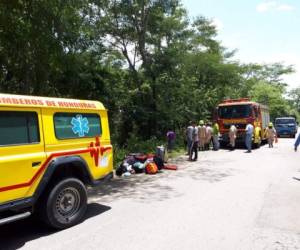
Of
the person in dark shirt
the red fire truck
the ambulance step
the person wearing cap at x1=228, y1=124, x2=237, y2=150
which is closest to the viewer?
the ambulance step

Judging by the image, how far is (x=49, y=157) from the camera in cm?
579

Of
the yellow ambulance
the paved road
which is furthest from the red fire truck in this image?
the yellow ambulance

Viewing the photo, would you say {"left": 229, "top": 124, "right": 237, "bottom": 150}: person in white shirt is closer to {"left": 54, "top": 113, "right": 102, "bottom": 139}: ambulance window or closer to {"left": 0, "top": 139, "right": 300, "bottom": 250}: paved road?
{"left": 0, "top": 139, "right": 300, "bottom": 250}: paved road

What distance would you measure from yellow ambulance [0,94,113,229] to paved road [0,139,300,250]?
18.8 inches

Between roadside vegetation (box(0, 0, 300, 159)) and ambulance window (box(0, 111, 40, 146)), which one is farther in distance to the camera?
roadside vegetation (box(0, 0, 300, 159))

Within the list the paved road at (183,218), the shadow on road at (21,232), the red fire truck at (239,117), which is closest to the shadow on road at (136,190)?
the paved road at (183,218)

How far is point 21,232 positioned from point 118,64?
1733 cm

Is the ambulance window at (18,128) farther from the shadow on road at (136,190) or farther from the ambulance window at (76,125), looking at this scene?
the shadow on road at (136,190)

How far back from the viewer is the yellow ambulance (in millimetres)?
5188

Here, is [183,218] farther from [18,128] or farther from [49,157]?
[18,128]

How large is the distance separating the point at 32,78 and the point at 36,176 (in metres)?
7.16

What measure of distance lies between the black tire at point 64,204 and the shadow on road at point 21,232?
226 millimetres

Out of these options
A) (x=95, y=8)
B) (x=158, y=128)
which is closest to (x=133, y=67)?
(x=158, y=128)

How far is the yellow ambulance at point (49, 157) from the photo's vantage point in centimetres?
519
